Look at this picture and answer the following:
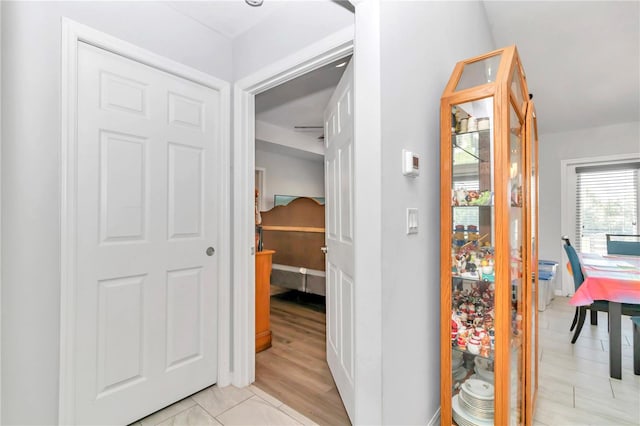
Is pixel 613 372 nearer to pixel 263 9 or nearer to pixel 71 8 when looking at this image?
pixel 263 9

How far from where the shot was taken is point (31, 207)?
140 cm

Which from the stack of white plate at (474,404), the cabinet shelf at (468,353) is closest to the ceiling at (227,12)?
the cabinet shelf at (468,353)

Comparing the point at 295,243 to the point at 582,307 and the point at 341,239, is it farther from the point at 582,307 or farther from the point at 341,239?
the point at 582,307

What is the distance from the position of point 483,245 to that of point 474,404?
29.6 inches

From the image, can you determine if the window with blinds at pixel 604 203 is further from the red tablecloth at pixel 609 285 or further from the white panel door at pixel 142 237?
the white panel door at pixel 142 237

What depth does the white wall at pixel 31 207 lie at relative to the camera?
1332 millimetres

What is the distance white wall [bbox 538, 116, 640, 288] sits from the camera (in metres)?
4.78

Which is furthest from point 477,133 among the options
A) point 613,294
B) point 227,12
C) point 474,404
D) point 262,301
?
point 262,301

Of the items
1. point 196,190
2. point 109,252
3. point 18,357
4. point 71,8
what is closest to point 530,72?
point 196,190

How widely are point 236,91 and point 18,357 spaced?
1.89 metres

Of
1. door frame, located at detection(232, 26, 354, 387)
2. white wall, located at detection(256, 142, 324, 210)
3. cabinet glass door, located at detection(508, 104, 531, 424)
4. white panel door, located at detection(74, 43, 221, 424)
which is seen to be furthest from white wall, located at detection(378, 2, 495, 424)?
white wall, located at detection(256, 142, 324, 210)

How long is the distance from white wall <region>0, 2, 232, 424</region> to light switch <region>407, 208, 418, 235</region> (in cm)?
167

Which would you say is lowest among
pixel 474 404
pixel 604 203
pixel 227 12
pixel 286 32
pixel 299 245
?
pixel 474 404

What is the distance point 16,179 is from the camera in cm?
135
